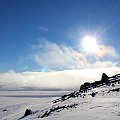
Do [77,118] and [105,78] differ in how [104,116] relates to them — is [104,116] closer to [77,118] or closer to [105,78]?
[77,118]

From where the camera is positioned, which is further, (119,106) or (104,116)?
(119,106)

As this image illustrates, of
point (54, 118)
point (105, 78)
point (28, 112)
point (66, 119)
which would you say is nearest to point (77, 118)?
point (66, 119)

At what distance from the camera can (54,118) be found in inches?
1102

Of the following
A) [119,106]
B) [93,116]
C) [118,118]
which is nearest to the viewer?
[118,118]

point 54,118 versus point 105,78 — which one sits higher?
point 105,78

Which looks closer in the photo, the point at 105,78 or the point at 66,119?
the point at 66,119

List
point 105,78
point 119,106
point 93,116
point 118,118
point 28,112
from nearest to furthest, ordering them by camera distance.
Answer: point 118,118, point 93,116, point 119,106, point 28,112, point 105,78

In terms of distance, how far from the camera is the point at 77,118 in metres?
24.9

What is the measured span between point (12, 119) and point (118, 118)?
103 ft

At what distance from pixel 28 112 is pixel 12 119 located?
3600 mm

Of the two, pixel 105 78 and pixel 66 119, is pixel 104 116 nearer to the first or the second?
pixel 66 119

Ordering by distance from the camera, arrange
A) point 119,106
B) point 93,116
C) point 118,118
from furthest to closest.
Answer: point 119,106
point 93,116
point 118,118

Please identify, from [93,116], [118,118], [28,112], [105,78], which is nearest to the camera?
[118,118]

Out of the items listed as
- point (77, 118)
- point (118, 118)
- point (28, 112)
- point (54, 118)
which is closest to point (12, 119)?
point (28, 112)
